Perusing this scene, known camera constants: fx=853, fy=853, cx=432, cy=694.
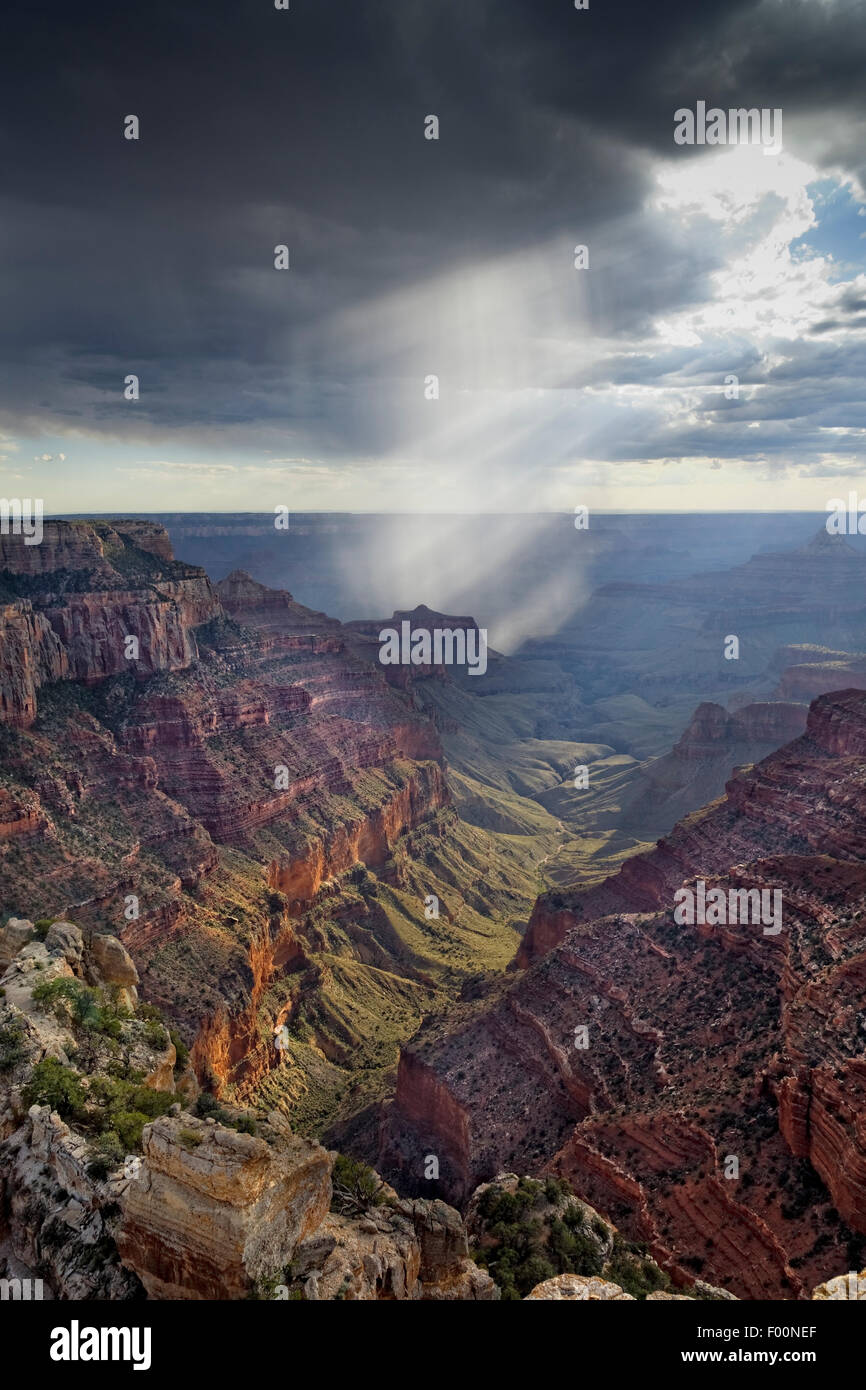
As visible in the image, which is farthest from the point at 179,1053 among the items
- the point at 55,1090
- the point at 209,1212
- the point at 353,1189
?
the point at 209,1212

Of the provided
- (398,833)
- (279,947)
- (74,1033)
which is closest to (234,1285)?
(74,1033)

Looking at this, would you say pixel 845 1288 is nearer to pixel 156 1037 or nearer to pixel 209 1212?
pixel 209 1212

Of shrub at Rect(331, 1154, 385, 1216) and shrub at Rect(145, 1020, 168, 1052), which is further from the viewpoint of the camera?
shrub at Rect(145, 1020, 168, 1052)

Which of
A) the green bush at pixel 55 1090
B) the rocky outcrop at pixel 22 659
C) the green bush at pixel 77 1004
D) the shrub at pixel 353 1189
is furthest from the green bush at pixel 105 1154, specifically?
the rocky outcrop at pixel 22 659

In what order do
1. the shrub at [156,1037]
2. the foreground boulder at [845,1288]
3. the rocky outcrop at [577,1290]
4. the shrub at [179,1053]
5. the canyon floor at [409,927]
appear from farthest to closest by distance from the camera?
the shrub at [179,1053]
the shrub at [156,1037]
the canyon floor at [409,927]
the rocky outcrop at [577,1290]
the foreground boulder at [845,1288]

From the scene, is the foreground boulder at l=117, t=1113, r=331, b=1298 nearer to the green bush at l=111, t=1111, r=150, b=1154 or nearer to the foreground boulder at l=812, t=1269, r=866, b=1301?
the green bush at l=111, t=1111, r=150, b=1154

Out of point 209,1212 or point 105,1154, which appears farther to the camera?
point 105,1154

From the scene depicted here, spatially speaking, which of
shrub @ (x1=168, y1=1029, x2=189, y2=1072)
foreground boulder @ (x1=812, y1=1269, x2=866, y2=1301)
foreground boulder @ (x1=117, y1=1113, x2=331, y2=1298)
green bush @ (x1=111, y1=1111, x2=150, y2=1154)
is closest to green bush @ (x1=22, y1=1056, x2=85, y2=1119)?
green bush @ (x1=111, y1=1111, x2=150, y2=1154)

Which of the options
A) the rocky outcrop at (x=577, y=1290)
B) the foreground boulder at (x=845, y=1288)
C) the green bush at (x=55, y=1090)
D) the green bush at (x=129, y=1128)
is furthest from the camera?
the green bush at (x=55, y=1090)

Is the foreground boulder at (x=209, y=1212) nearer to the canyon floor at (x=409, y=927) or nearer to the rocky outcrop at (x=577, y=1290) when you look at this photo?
the rocky outcrop at (x=577, y=1290)

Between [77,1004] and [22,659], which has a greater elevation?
[22,659]

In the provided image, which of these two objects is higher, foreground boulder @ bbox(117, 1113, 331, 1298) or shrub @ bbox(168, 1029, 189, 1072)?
foreground boulder @ bbox(117, 1113, 331, 1298)

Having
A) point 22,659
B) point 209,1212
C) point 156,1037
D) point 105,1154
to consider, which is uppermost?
point 22,659
